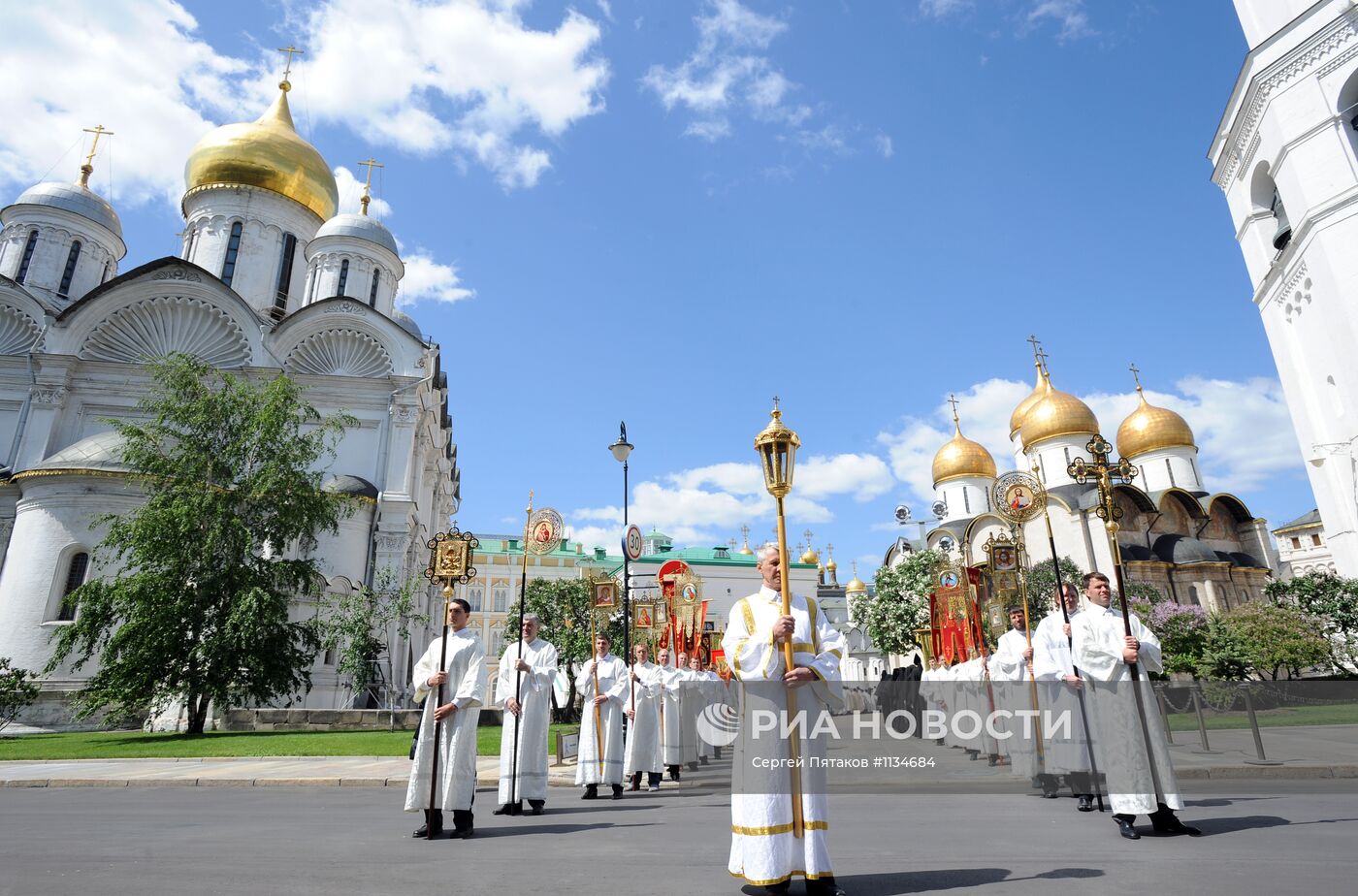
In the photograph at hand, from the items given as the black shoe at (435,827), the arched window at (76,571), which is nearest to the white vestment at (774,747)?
the black shoe at (435,827)

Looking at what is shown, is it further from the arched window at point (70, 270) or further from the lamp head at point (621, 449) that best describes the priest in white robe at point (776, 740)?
the arched window at point (70, 270)

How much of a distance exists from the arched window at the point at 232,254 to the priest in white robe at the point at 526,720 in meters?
37.5

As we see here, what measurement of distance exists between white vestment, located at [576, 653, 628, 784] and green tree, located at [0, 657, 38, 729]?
20.4 meters

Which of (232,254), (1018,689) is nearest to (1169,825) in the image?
(1018,689)

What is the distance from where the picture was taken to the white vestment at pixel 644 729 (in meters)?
11.1

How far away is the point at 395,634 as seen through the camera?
A: 29.1 m

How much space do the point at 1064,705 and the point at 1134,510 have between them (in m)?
41.3

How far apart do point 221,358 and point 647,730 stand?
99.7 feet

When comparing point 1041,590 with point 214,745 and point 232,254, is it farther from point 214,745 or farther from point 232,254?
point 232,254

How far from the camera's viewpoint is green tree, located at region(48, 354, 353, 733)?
64.1 ft

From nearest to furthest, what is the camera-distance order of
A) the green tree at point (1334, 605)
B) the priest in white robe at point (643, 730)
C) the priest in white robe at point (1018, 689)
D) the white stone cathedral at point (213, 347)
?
the priest in white robe at point (1018, 689) → the priest in white robe at point (643, 730) → the green tree at point (1334, 605) → the white stone cathedral at point (213, 347)

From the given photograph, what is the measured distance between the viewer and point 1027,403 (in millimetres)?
51375

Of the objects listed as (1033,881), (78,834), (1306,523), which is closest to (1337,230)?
(1033,881)

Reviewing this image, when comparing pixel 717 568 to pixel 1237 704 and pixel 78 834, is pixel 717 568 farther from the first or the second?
pixel 78 834
